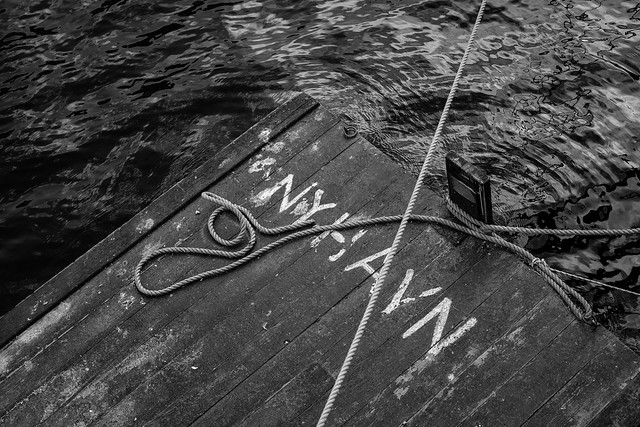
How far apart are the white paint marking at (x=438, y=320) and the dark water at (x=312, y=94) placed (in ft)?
6.38

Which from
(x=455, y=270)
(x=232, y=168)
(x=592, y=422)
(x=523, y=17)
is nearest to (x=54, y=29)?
(x=232, y=168)

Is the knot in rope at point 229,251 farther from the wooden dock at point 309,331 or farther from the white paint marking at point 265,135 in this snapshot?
the white paint marking at point 265,135

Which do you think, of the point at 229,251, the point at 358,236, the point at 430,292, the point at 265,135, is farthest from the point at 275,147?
the point at 430,292

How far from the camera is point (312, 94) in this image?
9.16 meters

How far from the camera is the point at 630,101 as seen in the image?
835 cm

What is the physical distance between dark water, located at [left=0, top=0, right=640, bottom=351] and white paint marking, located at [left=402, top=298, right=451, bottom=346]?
1944 millimetres

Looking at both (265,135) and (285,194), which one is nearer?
(285,194)

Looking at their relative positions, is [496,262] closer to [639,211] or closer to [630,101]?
[639,211]

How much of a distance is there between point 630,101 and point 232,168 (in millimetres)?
4533

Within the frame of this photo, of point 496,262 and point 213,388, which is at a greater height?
point 496,262

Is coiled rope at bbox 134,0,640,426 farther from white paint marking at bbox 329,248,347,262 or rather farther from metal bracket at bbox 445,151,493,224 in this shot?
white paint marking at bbox 329,248,347,262

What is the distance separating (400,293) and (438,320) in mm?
365

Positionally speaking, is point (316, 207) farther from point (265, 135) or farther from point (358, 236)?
point (265, 135)

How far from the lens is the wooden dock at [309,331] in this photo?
203 inches
